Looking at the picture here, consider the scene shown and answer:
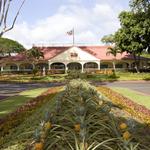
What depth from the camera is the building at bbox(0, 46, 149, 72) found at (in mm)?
70750

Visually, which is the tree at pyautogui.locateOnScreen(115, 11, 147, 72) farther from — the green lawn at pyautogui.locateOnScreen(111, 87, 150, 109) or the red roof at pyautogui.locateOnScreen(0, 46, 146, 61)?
the green lawn at pyautogui.locateOnScreen(111, 87, 150, 109)

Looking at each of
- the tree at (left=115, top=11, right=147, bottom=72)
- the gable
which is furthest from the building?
the tree at (left=115, top=11, right=147, bottom=72)

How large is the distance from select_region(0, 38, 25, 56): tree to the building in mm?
13434

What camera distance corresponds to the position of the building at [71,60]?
70.8 m

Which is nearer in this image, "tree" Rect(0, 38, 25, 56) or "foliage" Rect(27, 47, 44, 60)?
"foliage" Rect(27, 47, 44, 60)

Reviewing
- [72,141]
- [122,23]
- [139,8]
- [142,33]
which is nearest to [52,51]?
[122,23]

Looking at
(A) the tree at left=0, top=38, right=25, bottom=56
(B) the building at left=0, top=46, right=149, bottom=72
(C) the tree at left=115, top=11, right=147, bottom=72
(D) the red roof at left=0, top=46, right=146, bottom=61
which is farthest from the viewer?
(A) the tree at left=0, top=38, right=25, bottom=56

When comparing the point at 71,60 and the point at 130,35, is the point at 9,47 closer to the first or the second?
the point at 71,60

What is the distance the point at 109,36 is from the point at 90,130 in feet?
220

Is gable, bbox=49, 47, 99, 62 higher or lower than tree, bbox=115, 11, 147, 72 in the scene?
lower

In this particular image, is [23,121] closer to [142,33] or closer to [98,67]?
[142,33]

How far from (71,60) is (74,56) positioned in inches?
36.1

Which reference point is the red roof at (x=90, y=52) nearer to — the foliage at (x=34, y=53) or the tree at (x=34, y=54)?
the tree at (x=34, y=54)

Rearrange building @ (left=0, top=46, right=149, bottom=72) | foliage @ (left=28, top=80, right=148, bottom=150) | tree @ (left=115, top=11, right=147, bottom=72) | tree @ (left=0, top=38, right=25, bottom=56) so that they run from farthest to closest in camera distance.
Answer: tree @ (left=0, top=38, right=25, bottom=56)
building @ (left=0, top=46, right=149, bottom=72)
tree @ (left=115, top=11, right=147, bottom=72)
foliage @ (left=28, top=80, right=148, bottom=150)
